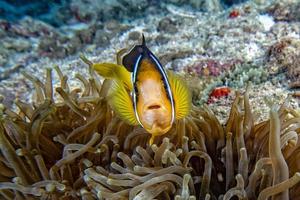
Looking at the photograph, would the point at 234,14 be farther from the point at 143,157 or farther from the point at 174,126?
the point at 143,157

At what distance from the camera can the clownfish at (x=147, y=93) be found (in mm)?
1423

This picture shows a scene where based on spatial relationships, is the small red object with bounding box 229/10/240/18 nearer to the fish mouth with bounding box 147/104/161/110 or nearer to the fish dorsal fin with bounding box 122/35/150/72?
the fish dorsal fin with bounding box 122/35/150/72

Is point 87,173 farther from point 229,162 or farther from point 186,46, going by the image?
point 186,46

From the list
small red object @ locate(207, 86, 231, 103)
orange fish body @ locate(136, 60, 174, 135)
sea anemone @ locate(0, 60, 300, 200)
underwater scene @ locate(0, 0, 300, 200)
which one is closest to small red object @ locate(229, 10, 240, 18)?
underwater scene @ locate(0, 0, 300, 200)

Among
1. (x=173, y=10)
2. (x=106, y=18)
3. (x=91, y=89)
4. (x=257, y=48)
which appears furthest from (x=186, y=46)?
(x=106, y=18)

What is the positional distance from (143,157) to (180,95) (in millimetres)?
357

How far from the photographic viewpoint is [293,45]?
2.95 meters

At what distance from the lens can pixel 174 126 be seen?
6.45 ft

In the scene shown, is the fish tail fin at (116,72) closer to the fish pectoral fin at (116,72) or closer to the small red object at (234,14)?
the fish pectoral fin at (116,72)

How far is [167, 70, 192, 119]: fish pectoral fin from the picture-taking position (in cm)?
159

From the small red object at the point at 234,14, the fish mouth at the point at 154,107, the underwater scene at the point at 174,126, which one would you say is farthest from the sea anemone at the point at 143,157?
the small red object at the point at 234,14

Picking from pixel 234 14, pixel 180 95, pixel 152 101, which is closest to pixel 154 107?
pixel 152 101

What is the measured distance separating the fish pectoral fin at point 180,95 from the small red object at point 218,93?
1.10 meters

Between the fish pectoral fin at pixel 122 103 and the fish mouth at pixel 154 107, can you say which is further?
the fish pectoral fin at pixel 122 103
